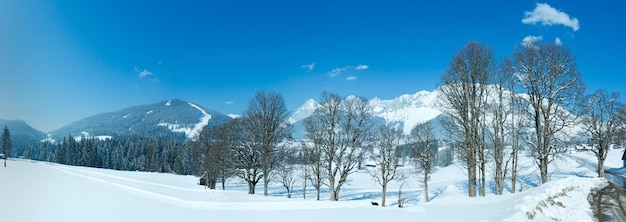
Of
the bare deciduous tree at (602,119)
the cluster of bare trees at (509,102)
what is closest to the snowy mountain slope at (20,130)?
the cluster of bare trees at (509,102)

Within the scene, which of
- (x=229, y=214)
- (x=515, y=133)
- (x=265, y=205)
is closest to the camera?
(x=229, y=214)

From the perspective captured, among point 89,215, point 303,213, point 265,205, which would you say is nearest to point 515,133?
point 303,213

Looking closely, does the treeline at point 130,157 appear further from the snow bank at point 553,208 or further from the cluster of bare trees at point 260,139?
the snow bank at point 553,208

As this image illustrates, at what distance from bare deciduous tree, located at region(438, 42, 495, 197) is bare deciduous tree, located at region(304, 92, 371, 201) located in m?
7.69

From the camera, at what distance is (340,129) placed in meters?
25.8

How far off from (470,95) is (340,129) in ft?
33.5

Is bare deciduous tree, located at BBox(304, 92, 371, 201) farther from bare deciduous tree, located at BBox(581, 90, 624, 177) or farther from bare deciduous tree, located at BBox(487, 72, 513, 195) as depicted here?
bare deciduous tree, located at BBox(581, 90, 624, 177)

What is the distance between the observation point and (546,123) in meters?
17.0

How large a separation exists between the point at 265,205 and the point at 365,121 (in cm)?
1041

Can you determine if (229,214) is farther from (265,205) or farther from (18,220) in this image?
(18,220)

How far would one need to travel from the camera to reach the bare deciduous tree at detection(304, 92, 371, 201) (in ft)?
83.6

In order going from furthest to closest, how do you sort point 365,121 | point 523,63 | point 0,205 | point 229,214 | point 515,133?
point 365,121 → point 515,133 → point 523,63 → point 229,214 → point 0,205

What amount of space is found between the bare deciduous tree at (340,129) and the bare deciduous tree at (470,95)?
7.69m

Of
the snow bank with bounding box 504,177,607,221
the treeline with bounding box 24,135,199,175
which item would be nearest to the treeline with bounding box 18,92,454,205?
the snow bank with bounding box 504,177,607,221
